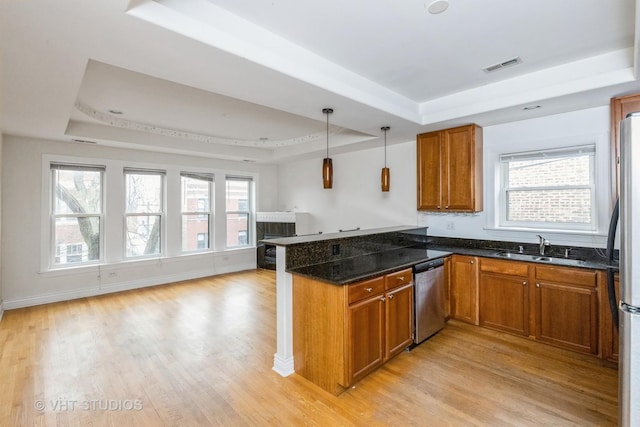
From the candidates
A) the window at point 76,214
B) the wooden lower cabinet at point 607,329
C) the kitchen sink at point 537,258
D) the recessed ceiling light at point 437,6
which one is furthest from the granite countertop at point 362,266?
the window at point 76,214

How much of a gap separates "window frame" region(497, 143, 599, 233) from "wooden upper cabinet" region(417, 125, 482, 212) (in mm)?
336

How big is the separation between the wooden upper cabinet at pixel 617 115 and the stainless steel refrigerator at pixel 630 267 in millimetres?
1983

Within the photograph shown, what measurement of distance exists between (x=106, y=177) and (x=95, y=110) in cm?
148

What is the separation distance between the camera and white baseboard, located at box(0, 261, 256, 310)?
4539 millimetres

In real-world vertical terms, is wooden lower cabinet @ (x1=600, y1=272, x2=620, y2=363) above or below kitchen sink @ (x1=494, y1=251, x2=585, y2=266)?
below

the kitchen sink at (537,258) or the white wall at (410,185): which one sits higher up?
the white wall at (410,185)

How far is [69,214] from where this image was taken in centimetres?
495

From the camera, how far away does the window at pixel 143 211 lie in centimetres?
557

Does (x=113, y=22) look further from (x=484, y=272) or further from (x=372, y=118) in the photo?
(x=484, y=272)

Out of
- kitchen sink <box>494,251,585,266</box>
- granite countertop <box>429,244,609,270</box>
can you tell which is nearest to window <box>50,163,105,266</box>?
granite countertop <box>429,244,609,270</box>

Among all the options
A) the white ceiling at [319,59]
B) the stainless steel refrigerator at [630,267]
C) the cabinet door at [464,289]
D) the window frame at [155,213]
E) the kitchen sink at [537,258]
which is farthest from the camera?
the window frame at [155,213]

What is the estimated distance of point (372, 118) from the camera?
3.64 meters

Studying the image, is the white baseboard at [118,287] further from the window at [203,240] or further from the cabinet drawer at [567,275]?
the cabinet drawer at [567,275]

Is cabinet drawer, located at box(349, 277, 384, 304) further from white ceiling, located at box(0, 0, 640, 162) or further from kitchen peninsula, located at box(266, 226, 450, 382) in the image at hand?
white ceiling, located at box(0, 0, 640, 162)
